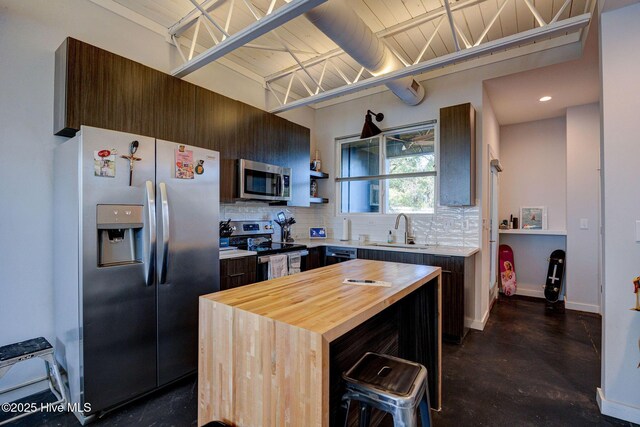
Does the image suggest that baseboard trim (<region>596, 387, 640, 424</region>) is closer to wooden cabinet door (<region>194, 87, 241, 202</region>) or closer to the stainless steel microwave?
the stainless steel microwave

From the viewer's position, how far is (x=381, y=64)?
273 centimetres

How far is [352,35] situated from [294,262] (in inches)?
86.8

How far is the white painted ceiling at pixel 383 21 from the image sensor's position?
2.48 meters

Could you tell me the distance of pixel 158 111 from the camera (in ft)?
8.09

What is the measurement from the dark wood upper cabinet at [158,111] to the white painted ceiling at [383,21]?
62 cm

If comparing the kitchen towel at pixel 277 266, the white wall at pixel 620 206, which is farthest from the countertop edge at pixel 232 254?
the white wall at pixel 620 206

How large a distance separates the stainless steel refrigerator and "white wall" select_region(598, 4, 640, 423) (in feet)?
9.19

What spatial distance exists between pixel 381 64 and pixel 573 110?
3.16 m

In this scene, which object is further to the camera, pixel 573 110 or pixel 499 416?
pixel 573 110

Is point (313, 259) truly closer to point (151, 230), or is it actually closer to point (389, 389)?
point (151, 230)

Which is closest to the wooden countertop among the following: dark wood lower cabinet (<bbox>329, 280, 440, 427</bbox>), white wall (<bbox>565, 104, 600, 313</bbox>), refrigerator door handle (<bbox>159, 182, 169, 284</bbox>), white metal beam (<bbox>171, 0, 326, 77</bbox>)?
dark wood lower cabinet (<bbox>329, 280, 440, 427</bbox>)

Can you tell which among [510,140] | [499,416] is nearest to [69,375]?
[499,416]

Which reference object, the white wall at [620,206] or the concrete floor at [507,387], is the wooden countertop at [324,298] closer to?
the concrete floor at [507,387]

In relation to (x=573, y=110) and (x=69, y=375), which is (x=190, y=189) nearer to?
(x=69, y=375)
